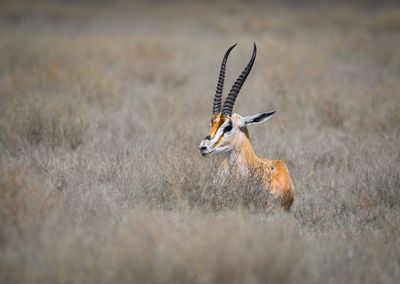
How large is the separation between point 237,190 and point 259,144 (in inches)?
129

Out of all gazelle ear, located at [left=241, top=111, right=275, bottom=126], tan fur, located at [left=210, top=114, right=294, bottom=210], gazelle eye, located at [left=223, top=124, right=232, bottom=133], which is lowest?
tan fur, located at [left=210, top=114, right=294, bottom=210]

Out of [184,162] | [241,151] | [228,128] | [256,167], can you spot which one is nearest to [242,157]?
[241,151]

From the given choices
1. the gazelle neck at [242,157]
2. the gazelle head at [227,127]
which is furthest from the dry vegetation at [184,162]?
the gazelle neck at [242,157]

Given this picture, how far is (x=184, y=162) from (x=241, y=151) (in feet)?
2.86

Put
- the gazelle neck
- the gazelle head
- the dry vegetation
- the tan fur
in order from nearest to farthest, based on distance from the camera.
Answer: the dry vegetation
the gazelle head
the tan fur
the gazelle neck

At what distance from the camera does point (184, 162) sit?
7203mm

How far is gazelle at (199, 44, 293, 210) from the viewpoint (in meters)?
7.30

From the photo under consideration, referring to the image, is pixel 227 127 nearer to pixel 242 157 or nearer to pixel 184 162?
pixel 242 157

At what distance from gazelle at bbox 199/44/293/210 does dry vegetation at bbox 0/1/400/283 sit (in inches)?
9.9

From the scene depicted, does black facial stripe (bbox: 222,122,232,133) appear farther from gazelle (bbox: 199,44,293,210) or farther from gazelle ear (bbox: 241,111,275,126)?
gazelle ear (bbox: 241,111,275,126)

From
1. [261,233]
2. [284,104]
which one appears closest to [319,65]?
[284,104]

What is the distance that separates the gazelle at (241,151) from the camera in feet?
23.9

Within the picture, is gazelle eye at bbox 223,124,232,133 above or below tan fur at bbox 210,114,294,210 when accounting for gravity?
above

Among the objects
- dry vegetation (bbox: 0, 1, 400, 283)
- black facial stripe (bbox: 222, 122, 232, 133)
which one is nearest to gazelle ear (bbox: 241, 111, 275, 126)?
black facial stripe (bbox: 222, 122, 232, 133)
